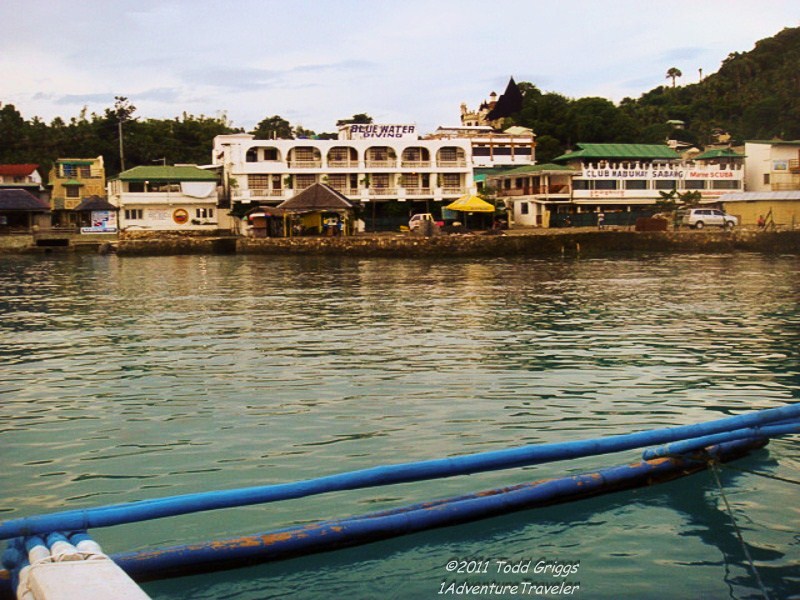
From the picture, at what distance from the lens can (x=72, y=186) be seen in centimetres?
7069

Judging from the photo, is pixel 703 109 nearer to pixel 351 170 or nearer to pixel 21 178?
pixel 351 170

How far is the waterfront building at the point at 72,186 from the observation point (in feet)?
231

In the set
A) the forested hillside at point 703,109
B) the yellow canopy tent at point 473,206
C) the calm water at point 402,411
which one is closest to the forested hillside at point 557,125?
the forested hillside at point 703,109

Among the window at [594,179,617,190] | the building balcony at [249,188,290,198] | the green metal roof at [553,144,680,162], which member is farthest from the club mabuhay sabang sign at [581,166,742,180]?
the building balcony at [249,188,290,198]

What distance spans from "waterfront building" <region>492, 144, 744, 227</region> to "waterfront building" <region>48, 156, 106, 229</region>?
3382cm

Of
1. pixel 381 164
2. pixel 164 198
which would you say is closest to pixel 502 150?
pixel 381 164

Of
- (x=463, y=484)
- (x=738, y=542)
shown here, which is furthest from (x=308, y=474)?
(x=738, y=542)

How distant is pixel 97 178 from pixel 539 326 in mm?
61149

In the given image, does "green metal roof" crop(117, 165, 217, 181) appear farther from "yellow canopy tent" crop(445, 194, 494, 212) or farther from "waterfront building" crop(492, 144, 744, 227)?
"waterfront building" crop(492, 144, 744, 227)

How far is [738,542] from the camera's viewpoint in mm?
6996

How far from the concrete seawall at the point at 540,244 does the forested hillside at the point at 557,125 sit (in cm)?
3353

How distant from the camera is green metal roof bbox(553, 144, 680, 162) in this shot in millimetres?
64688

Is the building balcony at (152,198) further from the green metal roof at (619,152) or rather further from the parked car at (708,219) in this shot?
the parked car at (708,219)

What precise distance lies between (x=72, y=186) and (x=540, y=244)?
41122mm
